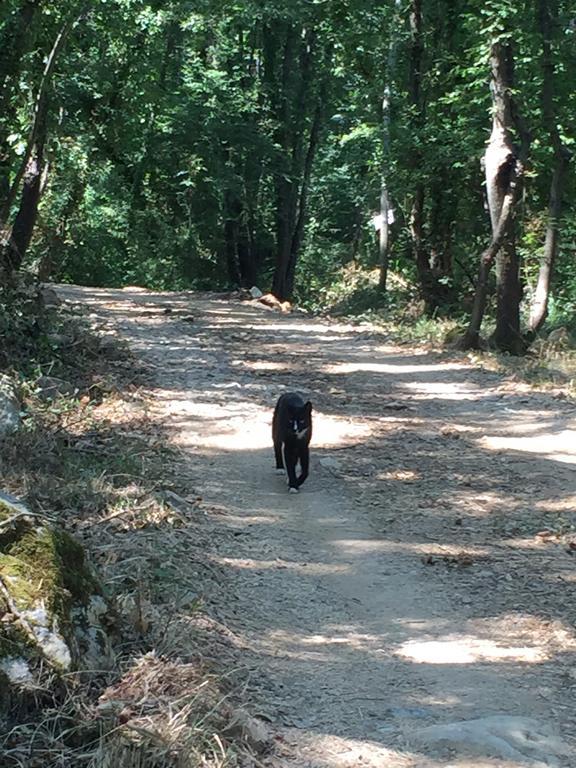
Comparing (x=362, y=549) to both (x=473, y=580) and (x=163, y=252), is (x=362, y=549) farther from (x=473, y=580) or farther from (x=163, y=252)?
(x=163, y=252)

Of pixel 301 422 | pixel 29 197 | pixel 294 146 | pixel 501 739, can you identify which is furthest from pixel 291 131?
pixel 501 739

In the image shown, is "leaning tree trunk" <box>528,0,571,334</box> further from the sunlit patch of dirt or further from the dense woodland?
the sunlit patch of dirt

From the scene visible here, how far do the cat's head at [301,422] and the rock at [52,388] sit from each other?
2965 mm

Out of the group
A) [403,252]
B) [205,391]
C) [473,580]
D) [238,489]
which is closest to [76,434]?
[238,489]

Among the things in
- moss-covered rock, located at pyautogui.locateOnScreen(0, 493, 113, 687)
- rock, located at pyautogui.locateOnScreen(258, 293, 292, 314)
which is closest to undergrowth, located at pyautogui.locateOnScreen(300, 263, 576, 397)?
rock, located at pyautogui.locateOnScreen(258, 293, 292, 314)

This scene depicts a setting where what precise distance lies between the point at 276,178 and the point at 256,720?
24.7 meters

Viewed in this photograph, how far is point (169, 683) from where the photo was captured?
398cm

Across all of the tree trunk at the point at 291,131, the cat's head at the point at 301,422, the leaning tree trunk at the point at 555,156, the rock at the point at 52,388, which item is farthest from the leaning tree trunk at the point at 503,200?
the tree trunk at the point at 291,131

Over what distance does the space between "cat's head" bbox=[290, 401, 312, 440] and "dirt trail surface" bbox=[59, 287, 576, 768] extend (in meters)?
0.54

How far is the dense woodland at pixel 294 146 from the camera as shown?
1529 centimetres

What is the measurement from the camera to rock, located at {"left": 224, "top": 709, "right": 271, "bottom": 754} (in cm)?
385

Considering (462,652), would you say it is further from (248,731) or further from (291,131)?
(291,131)

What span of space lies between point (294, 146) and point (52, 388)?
20392mm

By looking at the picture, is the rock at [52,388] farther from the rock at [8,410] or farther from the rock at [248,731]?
the rock at [248,731]
